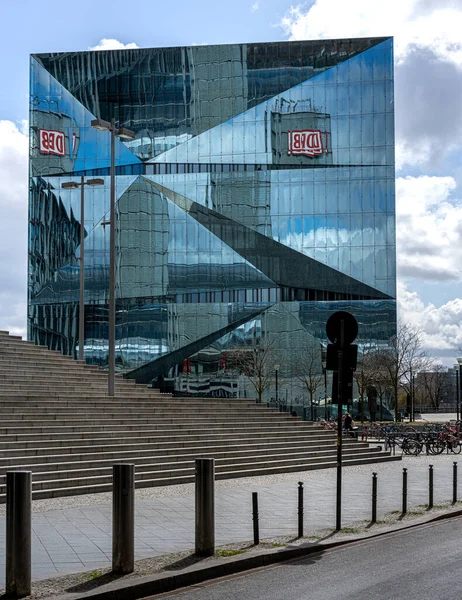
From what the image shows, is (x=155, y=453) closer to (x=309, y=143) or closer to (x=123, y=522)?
(x=123, y=522)

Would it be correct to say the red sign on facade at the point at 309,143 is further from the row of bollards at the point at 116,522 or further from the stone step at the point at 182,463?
the row of bollards at the point at 116,522

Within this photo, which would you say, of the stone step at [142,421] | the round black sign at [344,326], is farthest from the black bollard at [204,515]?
the stone step at [142,421]

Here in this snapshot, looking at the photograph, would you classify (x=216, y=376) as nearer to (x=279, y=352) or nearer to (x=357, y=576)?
(x=279, y=352)

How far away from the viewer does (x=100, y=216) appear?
76.2 m

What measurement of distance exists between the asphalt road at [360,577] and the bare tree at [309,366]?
2345 inches

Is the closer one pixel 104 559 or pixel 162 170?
pixel 104 559

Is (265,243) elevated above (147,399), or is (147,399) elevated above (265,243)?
(265,243)

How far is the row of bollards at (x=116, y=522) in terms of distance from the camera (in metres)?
8.82

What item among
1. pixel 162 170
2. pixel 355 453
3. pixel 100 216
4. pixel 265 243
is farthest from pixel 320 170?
pixel 355 453

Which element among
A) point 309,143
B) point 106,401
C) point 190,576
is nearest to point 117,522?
point 190,576

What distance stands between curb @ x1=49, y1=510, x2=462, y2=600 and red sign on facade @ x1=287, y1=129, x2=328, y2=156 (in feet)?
207

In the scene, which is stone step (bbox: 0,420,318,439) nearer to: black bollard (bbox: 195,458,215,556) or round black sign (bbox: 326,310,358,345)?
round black sign (bbox: 326,310,358,345)

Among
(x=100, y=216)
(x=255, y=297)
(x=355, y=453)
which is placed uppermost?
(x=100, y=216)

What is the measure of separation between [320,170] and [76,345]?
24833 millimetres
